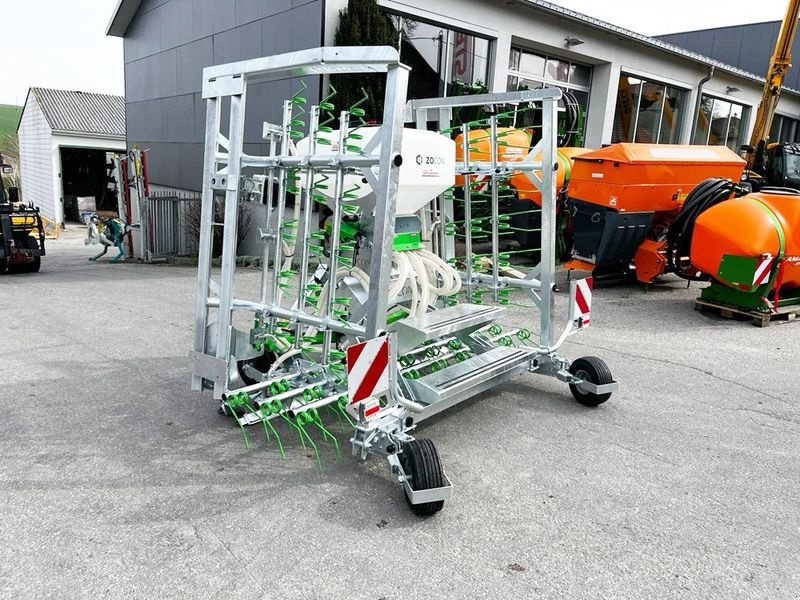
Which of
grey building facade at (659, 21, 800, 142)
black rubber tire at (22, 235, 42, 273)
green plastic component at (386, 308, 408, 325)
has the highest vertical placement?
grey building facade at (659, 21, 800, 142)

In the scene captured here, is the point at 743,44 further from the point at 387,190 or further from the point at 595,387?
the point at 387,190

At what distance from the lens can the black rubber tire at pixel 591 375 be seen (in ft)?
14.1

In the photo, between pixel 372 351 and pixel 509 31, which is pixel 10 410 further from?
pixel 509 31

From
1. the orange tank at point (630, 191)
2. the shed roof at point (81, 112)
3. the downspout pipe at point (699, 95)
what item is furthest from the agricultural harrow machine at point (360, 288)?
the shed roof at point (81, 112)

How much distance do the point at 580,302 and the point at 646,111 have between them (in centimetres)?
1479

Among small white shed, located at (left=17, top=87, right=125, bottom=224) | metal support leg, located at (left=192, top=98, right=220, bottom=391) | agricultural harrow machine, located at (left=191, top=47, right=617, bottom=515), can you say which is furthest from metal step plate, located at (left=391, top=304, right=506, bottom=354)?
small white shed, located at (left=17, top=87, right=125, bottom=224)

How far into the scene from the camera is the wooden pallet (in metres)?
7.03

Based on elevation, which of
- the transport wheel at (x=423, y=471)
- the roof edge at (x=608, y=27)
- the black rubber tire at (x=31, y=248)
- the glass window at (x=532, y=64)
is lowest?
the black rubber tire at (x=31, y=248)

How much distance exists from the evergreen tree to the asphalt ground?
6.47m

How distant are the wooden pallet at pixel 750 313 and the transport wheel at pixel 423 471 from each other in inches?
225

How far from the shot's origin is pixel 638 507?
3.11 m

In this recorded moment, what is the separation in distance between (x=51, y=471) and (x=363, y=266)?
2.12 m

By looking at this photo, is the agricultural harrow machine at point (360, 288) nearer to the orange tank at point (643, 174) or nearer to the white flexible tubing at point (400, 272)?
the white flexible tubing at point (400, 272)

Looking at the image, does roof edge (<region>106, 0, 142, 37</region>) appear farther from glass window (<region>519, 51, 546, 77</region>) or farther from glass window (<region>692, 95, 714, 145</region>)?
glass window (<region>692, 95, 714, 145</region>)
